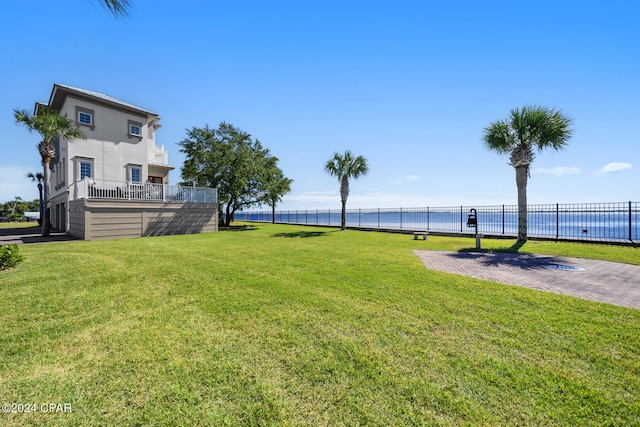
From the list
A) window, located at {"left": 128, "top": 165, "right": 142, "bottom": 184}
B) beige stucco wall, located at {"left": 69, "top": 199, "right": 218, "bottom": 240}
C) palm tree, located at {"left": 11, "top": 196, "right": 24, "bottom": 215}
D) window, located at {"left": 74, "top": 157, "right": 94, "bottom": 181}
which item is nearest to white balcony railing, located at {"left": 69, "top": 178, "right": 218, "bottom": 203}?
beige stucco wall, located at {"left": 69, "top": 199, "right": 218, "bottom": 240}

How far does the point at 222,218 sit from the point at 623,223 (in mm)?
28871

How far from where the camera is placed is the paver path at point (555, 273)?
5.62 m

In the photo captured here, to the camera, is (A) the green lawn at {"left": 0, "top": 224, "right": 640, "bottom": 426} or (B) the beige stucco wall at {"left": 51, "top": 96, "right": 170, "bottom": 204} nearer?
(A) the green lawn at {"left": 0, "top": 224, "right": 640, "bottom": 426}

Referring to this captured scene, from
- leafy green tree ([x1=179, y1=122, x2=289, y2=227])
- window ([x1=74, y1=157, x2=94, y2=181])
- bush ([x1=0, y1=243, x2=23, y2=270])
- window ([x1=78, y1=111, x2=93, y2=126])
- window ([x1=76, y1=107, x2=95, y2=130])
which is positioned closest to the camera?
bush ([x1=0, y1=243, x2=23, y2=270])

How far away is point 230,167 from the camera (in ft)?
77.4

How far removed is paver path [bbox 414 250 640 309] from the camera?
562 centimetres

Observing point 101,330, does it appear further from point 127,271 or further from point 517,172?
point 517,172

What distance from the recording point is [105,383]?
266 centimetres

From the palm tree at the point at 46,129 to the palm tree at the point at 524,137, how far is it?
2463 centimetres

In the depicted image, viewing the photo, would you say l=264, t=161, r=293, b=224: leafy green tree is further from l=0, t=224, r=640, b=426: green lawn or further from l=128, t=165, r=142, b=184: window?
l=0, t=224, r=640, b=426: green lawn

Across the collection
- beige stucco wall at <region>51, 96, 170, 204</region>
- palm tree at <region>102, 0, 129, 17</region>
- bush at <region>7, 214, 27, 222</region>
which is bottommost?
bush at <region>7, 214, 27, 222</region>

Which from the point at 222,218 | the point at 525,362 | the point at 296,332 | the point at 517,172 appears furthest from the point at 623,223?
the point at 222,218

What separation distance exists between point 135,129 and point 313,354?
A: 2370cm

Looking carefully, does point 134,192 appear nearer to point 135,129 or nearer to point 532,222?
point 135,129
